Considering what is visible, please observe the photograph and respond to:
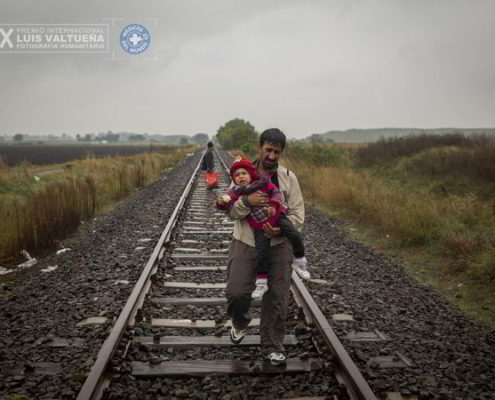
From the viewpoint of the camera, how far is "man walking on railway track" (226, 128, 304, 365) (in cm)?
307

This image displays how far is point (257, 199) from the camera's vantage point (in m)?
2.91

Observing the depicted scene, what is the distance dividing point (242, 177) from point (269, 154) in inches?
11.0

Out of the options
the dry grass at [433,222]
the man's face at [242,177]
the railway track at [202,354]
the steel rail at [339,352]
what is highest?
the man's face at [242,177]

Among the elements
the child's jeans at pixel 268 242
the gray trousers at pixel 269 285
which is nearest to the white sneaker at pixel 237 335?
the gray trousers at pixel 269 285

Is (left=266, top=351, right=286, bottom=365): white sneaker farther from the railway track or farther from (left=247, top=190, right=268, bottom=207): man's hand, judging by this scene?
(left=247, top=190, right=268, bottom=207): man's hand

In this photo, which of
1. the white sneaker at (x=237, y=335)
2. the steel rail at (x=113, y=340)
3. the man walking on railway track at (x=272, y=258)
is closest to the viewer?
the steel rail at (x=113, y=340)

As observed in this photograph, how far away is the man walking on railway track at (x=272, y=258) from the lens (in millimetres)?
3068

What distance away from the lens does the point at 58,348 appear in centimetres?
348

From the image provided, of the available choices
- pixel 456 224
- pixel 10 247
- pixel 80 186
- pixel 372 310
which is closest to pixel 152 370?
pixel 372 310

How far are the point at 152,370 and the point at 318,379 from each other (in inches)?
50.1

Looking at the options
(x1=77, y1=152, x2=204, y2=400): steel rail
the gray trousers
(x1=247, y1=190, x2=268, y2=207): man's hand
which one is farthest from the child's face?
(x1=77, y1=152, x2=204, y2=400): steel rail

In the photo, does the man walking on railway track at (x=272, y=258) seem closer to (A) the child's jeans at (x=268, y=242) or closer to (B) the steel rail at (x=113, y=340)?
(A) the child's jeans at (x=268, y=242)

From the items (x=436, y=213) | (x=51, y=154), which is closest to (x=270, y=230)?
(x=436, y=213)

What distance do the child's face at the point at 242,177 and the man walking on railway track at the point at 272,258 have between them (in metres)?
0.18
